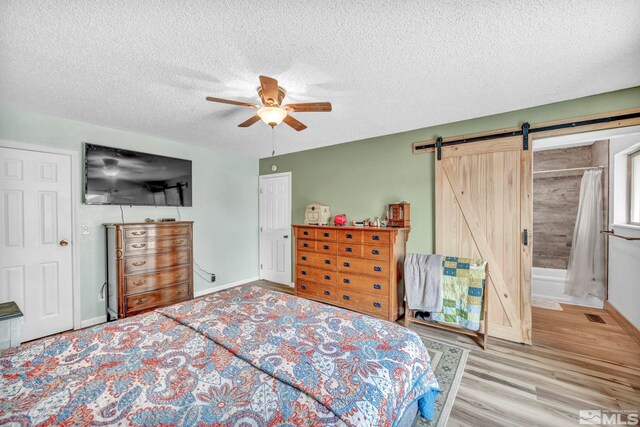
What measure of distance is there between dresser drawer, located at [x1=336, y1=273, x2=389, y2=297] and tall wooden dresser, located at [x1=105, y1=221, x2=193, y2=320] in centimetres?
207

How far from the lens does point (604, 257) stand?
352 cm

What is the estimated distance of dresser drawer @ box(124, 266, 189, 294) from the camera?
120 inches

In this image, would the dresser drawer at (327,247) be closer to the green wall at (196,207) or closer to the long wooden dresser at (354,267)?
the long wooden dresser at (354,267)

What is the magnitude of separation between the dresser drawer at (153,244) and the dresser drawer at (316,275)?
1.62 meters

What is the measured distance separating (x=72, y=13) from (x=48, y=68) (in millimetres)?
849

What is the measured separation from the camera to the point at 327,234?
3.68m

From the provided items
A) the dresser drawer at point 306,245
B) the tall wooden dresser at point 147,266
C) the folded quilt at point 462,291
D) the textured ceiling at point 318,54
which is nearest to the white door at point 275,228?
the dresser drawer at point 306,245

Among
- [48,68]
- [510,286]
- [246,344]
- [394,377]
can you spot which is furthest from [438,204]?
[48,68]

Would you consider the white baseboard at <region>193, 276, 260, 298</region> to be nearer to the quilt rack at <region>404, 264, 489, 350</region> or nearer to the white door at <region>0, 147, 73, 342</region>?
the white door at <region>0, 147, 73, 342</region>

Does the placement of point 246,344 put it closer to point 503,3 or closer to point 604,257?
point 503,3

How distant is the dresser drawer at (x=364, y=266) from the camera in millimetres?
3186

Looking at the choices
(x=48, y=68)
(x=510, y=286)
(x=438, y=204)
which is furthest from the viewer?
(x=438, y=204)

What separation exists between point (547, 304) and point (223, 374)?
14.7 feet

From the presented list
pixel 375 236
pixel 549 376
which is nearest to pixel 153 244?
pixel 375 236
